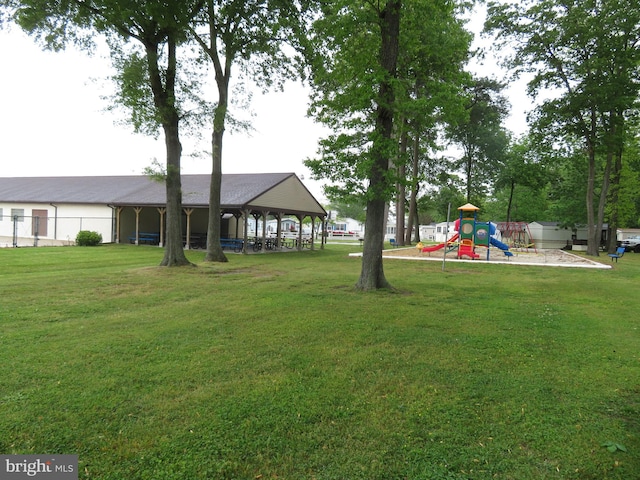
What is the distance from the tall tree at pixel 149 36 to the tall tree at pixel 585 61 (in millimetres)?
19866

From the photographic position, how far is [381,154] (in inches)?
342

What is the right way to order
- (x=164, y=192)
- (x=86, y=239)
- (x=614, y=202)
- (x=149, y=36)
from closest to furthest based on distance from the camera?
1. (x=149, y=36)
2. (x=86, y=239)
3. (x=164, y=192)
4. (x=614, y=202)

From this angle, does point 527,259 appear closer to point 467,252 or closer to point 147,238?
point 467,252

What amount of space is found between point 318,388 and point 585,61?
25.8 metres

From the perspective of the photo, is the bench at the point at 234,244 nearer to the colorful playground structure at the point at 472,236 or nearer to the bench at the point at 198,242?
the bench at the point at 198,242

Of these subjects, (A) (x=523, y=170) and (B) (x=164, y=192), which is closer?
(B) (x=164, y=192)

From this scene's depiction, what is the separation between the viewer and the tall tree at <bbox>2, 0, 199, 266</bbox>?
10.4 m

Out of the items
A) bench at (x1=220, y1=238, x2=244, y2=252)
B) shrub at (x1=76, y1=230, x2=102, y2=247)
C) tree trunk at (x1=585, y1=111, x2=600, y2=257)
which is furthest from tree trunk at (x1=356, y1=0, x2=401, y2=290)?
tree trunk at (x1=585, y1=111, x2=600, y2=257)

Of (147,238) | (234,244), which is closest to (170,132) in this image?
(234,244)

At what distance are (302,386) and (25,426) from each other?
7.14 ft

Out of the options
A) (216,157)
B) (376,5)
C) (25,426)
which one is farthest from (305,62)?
(25,426)

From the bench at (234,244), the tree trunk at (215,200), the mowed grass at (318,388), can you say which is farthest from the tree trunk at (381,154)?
the bench at (234,244)

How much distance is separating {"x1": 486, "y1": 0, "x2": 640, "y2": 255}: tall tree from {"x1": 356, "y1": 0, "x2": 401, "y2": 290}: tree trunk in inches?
697

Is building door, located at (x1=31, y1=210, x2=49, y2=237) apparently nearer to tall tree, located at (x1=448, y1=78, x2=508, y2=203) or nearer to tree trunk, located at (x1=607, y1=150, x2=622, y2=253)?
tall tree, located at (x1=448, y1=78, x2=508, y2=203)
